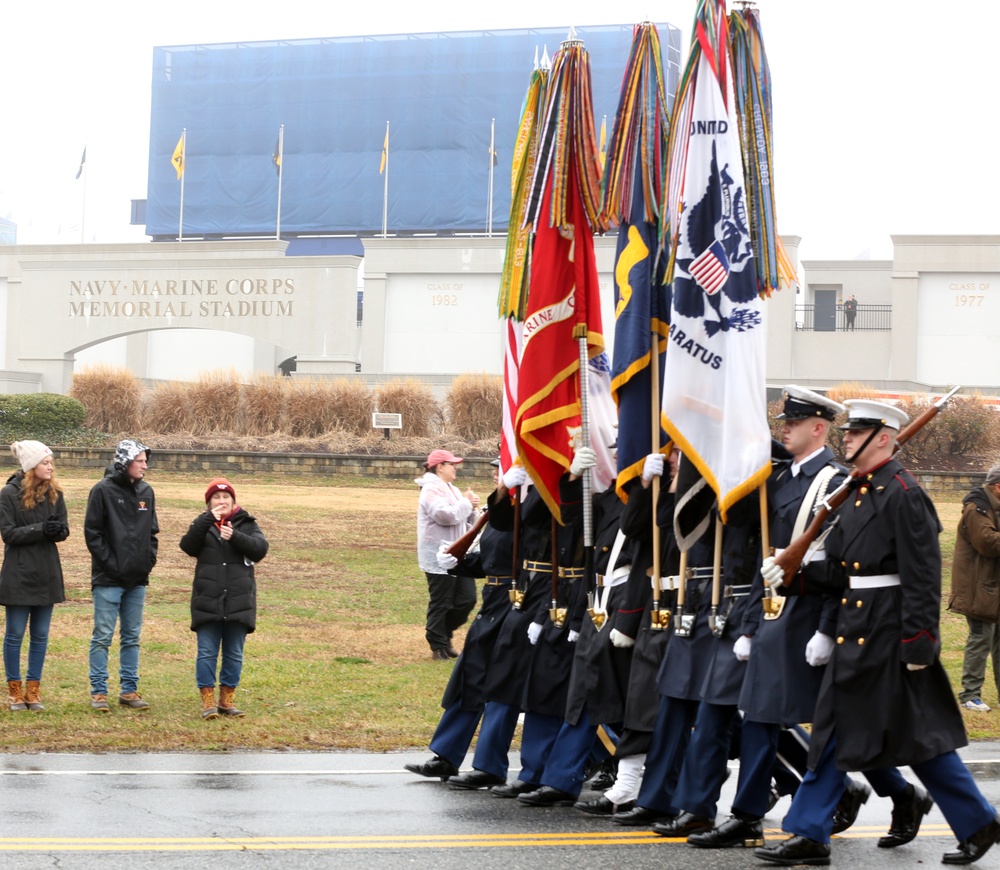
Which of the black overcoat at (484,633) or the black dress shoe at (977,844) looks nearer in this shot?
the black dress shoe at (977,844)

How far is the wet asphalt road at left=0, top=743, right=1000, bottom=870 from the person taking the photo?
6457mm

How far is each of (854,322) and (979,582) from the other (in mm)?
29010

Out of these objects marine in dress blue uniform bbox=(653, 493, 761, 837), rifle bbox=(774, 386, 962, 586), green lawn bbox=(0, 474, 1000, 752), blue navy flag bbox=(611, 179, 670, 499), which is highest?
blue navy flag bbox=(611, 179, 670, 499)

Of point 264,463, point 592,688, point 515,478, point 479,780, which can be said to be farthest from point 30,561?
point 264,463

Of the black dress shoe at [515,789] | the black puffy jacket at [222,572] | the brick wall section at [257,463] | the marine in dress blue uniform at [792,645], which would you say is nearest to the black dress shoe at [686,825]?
the marine in dress blue uniform at [792,645]

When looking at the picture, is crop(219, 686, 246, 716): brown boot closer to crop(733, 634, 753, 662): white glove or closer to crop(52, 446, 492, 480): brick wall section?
crop(733, 634, 753, 662): white glove

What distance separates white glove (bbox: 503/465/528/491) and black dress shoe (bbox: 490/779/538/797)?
166 centimetres

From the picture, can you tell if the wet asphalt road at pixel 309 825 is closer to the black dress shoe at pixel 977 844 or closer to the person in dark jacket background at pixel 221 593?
Answer: the black dress shoe at pixel 977 844

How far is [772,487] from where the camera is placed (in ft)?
23.8

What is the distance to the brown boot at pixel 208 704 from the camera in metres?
10.4

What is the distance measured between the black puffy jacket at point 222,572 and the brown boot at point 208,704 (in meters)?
0.44

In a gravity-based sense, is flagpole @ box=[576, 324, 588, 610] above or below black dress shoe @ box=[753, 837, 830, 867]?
above

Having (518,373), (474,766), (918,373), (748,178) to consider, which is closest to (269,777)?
(474,766)

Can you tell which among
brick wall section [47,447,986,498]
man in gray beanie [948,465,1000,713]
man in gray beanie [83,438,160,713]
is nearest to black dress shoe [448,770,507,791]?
man in gray beanie [83,438,160,713]
